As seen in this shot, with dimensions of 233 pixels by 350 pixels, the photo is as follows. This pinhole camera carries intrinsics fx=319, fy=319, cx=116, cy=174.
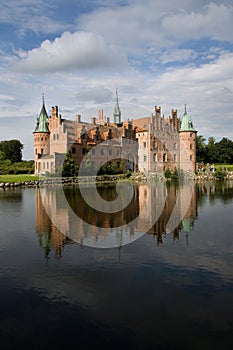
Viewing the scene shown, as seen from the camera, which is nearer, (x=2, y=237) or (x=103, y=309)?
(x=103, y=309)

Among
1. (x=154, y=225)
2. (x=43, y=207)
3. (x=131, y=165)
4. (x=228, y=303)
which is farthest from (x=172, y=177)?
(x=228, y=303)

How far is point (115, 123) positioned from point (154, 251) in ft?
196

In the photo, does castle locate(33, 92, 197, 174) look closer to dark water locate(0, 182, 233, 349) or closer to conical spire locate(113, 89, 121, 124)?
conical spire locate(113, 89, 121, 124)

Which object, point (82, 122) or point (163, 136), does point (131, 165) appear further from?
point (82, 122)

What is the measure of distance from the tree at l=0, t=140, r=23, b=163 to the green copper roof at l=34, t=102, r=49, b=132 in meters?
28.4

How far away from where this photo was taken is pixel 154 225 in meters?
17.1

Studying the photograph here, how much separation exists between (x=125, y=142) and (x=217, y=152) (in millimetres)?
34996

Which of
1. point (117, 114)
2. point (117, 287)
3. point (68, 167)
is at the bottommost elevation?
point (117, 287)

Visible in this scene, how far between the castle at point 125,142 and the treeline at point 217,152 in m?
19.5

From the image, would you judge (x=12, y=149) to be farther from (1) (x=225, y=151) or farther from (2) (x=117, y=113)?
(1) (x=225, y=151)

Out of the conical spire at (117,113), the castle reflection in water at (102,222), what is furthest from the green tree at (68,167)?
the conical spire at (117,113)

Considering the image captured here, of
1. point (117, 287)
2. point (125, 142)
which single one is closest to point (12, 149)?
point (125, 142)

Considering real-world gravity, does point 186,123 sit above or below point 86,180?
above

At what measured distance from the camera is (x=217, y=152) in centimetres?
8519
